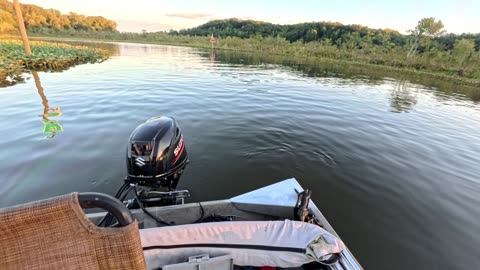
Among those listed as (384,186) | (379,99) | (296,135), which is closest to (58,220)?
(384,186)

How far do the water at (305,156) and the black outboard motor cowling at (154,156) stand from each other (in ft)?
3.11

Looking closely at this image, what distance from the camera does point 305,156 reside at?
4777 mm

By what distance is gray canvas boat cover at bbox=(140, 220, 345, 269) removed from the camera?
164cm

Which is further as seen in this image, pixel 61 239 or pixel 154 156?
pixel 154 156

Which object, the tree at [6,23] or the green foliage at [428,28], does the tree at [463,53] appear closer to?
the green foliage at [428,28]

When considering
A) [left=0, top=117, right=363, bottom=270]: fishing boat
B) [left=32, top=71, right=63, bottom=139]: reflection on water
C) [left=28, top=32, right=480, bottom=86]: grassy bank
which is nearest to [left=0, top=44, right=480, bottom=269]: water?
[left=32, top=71, right=63, bottom=139]: reflection on water

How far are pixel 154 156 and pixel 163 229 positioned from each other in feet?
3.40

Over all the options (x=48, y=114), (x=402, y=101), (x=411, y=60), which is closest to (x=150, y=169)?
(x=48, y=114)

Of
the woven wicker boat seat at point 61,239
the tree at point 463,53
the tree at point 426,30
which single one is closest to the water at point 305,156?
the woven wicker boat seat at point 61,239

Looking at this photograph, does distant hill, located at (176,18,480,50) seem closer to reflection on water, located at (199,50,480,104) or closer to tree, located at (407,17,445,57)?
tree, located at (407,17,445,57)

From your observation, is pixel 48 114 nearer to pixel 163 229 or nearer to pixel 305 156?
pixel 163 229

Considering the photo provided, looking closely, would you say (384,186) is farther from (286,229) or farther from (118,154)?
(118,154)

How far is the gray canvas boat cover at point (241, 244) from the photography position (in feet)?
5.37

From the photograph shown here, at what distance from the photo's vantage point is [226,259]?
1653 millimetres
